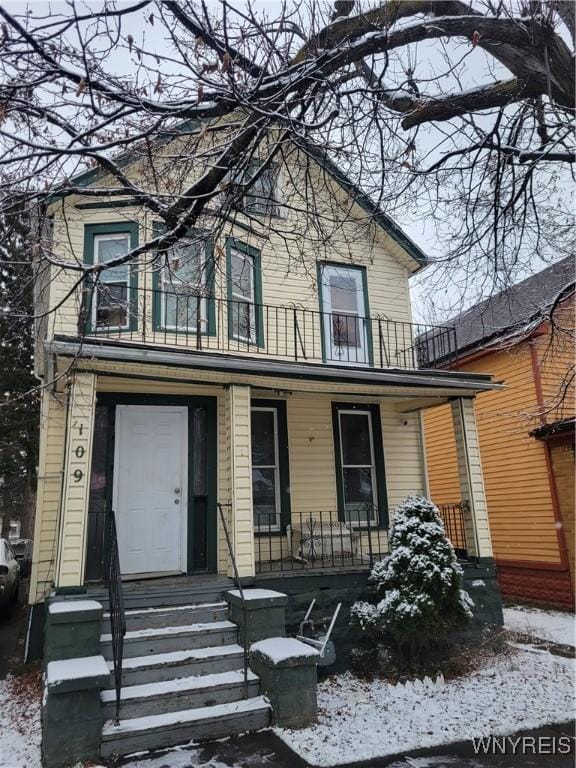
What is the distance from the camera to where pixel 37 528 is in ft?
23.9

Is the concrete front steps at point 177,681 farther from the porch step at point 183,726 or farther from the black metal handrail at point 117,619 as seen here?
the black metal handrail at point 117,619

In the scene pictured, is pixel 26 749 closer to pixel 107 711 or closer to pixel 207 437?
pixel 107 711

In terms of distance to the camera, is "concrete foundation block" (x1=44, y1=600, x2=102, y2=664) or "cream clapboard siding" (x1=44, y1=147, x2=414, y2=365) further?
"cream clapboard siding" (x1=44, y1=147, x2=414, y2=365)

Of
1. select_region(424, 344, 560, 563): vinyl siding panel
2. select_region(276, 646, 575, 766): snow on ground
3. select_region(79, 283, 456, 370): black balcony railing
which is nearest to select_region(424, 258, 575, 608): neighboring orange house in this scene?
select_region(424, 344, 560, 563): vinyl siding panel

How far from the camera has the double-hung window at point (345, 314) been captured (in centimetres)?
977

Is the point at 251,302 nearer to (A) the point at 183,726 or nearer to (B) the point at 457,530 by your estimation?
(B) the point at 457,530

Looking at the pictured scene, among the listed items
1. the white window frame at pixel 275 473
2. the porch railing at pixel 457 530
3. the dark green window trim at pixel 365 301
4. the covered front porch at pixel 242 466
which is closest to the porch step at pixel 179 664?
the covered front porch at pixel 242 466

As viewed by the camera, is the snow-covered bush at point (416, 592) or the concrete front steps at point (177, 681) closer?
the concrete front steps at point (177, 681)

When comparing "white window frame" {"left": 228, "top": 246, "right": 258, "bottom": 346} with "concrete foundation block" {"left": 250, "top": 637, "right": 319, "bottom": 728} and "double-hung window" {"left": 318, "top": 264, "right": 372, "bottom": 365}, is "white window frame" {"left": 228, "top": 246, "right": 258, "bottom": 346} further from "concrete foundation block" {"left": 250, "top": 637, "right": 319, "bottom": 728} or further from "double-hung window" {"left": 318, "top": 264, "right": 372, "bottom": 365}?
"concrete foundation block" {"left": 250, "top": 637, "right": 319, "bottom": 728}

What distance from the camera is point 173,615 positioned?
5961 mm

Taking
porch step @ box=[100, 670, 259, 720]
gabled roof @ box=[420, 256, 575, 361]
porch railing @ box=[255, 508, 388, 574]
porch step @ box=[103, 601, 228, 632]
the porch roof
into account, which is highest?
gabled roof @ box=[420, 256, 575, 361]

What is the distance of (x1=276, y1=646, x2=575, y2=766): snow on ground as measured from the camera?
4.75 meters

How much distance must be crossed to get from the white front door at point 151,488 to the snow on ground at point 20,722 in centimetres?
169

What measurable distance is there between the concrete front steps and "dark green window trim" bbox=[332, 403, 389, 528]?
11.4 feet
